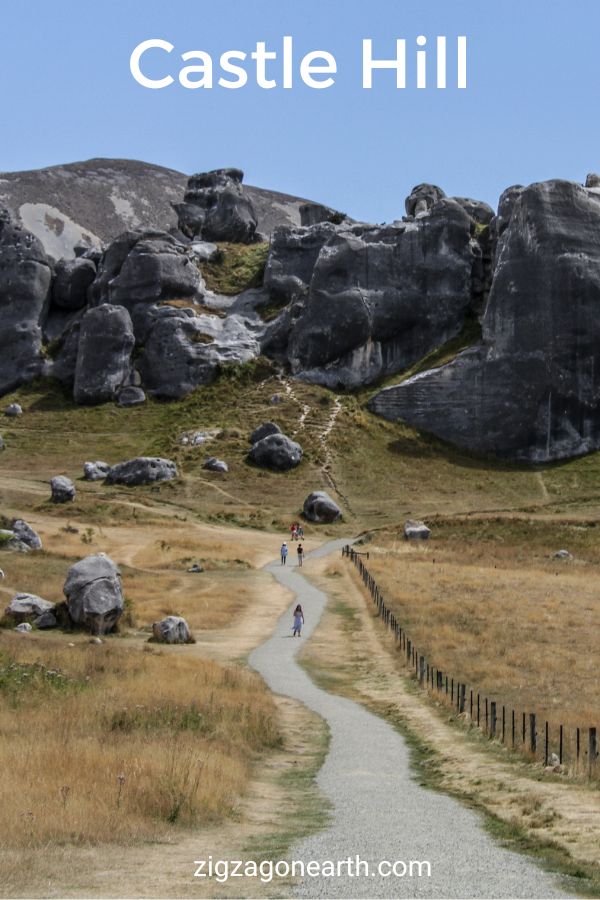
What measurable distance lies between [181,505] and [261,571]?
26340 millimetres

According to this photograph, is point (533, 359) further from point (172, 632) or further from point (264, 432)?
point (172, 632)

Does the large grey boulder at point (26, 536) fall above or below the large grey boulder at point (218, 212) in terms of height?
below

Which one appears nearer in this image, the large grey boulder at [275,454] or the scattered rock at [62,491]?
the scattered rock at [62,491]

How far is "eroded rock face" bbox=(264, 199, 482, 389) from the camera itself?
115375 mm

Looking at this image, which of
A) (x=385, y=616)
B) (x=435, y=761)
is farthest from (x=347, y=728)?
(x=385, y=616)

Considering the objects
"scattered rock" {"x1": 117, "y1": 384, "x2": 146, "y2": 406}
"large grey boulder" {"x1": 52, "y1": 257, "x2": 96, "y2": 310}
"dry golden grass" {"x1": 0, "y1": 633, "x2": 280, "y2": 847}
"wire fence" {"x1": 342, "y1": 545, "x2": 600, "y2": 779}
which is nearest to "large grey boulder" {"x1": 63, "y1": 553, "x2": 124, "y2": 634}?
"dry golden grass" {"x1": 0, "y1": 633, "x2": 280, "y2": 847}

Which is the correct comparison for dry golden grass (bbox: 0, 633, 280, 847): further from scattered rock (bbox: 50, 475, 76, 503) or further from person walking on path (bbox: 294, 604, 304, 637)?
scattered rock (bbox: 50, 475, 76, 503)

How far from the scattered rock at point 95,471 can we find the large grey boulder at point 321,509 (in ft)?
66.1

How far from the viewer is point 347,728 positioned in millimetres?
22453

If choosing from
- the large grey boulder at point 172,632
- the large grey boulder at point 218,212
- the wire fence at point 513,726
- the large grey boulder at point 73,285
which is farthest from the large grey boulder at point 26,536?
the large grey boulder at point 218,212

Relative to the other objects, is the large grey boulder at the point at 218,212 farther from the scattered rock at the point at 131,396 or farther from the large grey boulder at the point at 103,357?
the scattered rock at the point at 131,396

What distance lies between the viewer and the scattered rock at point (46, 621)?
125 ft

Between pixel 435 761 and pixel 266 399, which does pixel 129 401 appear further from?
pixel 435 761

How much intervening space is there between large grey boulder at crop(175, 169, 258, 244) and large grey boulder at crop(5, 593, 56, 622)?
111865 mm
